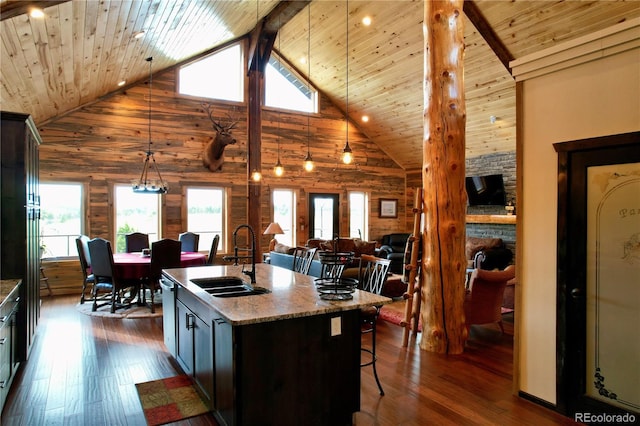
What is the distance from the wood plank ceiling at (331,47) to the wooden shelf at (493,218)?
141 centimetres

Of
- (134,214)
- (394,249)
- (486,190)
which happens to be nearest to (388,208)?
(394,249)

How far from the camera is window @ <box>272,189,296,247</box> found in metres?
9.33

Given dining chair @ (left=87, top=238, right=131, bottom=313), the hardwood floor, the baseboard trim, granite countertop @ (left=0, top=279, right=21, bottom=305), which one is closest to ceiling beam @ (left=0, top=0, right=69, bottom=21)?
granite countertop @ (left=0, top=279, right=21, bottom=305)

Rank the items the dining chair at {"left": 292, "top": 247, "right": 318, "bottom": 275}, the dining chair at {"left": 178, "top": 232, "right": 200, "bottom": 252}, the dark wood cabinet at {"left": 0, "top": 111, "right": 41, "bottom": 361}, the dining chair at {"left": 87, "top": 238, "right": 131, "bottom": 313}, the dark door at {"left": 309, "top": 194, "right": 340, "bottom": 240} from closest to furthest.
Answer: the dark wood cabinet at {"left": 0, "top": 111, "right": 41, "bottom": 361}
the dining chair at {"left": 292, "top": 247, "right": 318, "bottom": 275}
the dining chair at {"left": 87, "top": 238, "right": 131, "bottom": 313}
the dining chair at {"left": 178, "top": 232, "right": 200, "bottom": 252}
the dark door at {"left": 309, "top": 194, "right": 340, "bottom": 240}

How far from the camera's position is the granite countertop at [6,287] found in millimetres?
2831

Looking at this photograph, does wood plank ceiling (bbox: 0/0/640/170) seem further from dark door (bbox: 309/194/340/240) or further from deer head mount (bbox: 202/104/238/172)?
dark door (bbox: 309/194/340/240)

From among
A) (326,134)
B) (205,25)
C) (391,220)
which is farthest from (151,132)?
(391,220)

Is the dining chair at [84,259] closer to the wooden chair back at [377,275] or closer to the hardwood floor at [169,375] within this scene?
the hardwood floor at [169,375]

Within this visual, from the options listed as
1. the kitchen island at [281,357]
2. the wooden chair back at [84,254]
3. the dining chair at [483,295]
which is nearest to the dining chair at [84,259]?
the wooden chair back at [84,254]

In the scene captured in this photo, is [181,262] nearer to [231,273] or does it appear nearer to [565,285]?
[231,273]

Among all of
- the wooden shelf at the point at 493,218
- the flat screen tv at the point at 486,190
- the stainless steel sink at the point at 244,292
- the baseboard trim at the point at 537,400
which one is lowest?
the baseboard trim at the point at 537,400

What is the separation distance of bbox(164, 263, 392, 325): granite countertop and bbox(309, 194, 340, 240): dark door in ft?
20.1

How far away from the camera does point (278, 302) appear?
262 centimetres

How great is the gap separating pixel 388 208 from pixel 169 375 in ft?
26.3
